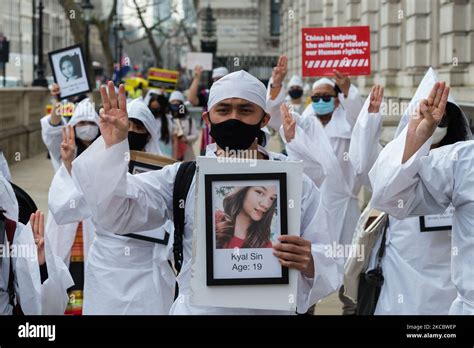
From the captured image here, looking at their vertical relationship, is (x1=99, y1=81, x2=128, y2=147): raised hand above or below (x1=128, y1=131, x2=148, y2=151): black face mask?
above

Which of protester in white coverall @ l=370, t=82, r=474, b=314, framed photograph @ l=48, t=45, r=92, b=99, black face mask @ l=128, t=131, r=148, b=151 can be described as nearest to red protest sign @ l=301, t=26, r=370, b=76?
framed photograph @ l=48, t=45, r=92, b=99

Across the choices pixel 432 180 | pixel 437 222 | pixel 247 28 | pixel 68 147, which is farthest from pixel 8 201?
pixel 247 28

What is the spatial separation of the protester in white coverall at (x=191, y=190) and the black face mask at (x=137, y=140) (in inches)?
114

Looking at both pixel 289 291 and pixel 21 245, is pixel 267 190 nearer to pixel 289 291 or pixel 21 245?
pixel 289 291

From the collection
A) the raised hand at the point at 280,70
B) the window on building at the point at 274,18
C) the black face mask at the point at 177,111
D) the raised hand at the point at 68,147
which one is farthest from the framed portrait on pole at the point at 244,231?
the window on building at the point at 274,18

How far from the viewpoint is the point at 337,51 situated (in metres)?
11.5

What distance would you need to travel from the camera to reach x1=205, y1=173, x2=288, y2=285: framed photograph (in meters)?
4.09

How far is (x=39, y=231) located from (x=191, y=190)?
2.19 feet

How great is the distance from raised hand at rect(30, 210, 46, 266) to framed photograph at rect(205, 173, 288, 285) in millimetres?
856

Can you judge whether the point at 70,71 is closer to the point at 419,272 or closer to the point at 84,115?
the point at 84,115

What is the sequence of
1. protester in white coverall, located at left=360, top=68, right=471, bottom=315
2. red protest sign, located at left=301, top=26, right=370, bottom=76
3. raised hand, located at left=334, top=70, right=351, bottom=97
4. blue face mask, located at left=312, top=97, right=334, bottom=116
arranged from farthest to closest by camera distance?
red protest sign, located at left=301, top=26, right=370, bottom=76 → blue face mask, located at left=312, top=97, right=334, bottom=116 → raised hand, located at left=334, top=70, right=351, bottom=97 → protester in white coverall, located at left=360, top=68, right=471, bottom=315

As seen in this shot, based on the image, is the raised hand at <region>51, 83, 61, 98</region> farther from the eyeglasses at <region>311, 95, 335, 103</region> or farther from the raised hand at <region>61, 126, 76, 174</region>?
the raised hand at <region>61, 126, 76, 174</region>
